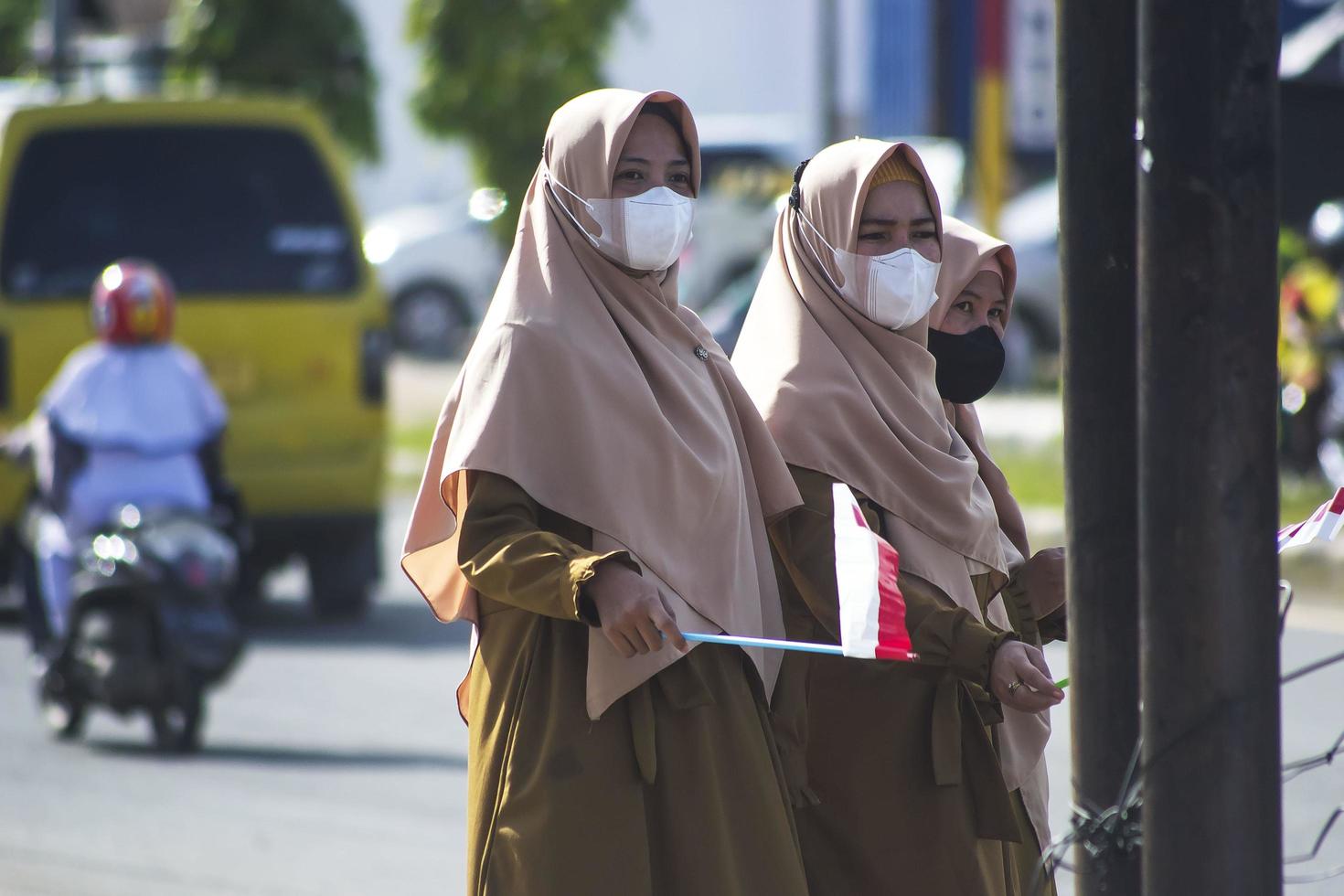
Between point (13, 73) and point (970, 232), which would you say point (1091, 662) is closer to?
point (970, 232)

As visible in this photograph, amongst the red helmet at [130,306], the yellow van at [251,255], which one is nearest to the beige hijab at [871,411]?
the red helmet at [130,306]

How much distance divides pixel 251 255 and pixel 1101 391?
696cm

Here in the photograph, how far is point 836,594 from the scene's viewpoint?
120 inches

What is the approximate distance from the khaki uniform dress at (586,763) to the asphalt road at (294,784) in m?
2.54

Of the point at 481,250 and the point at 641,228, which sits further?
the point at 481,250

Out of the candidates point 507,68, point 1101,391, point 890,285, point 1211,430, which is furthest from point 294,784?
point 507,68

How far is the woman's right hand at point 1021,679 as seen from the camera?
2832 millimetres

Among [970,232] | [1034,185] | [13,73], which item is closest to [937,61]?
[1034,185]

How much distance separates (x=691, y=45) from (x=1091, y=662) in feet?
99.2

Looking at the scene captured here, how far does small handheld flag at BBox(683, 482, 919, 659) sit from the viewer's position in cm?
257

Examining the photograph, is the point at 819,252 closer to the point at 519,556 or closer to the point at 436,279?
the point at 519,556

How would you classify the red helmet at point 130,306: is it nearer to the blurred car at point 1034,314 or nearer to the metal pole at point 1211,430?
the metal pole at point 1211,430

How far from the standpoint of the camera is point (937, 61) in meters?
19.1

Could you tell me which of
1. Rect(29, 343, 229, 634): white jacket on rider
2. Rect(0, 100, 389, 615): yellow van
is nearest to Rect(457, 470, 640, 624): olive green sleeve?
Rect(29, 343, 229, 634): white jacket on rider
